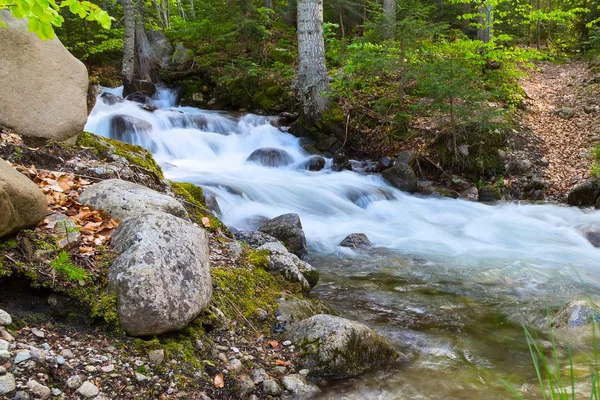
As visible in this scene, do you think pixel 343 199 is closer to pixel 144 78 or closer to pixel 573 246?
pixel 573 246

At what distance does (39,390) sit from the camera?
2105mm

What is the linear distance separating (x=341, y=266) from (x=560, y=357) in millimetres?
2912

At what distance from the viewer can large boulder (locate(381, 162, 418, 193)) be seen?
31.7ft

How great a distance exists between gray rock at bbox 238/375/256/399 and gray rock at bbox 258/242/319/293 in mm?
1561

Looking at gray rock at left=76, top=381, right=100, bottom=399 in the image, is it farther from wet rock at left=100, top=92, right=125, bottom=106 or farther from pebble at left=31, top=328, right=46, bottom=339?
wet rock at left=100, top=92, right=125, bottom=106

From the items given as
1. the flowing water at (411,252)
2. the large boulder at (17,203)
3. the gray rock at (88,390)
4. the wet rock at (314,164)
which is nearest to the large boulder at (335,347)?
the flowing water at (411,252)

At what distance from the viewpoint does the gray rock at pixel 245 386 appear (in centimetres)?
277

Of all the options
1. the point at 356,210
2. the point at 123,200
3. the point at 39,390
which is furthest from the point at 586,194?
the point at 39,390

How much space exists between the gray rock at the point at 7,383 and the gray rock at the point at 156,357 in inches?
27.6

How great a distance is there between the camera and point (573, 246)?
7395mm

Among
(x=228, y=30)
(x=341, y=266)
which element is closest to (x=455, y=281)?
(x=341, y=266)

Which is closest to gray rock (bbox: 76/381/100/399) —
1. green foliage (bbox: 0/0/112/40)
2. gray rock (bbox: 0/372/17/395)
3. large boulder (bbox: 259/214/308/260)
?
gray rock (bbox: 0/372/17/395)

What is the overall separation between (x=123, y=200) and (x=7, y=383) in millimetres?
1755

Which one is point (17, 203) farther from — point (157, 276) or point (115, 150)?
point (115, 150)
